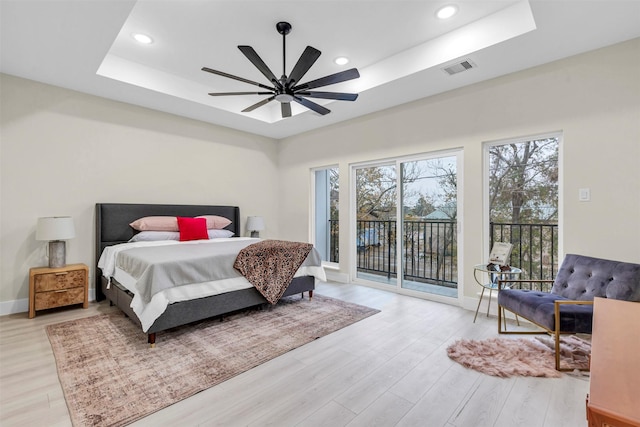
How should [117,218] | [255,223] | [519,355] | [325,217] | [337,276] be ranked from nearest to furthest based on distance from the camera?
[519,355] → [117,218] → [337,276] → [255,223] → [325,217]

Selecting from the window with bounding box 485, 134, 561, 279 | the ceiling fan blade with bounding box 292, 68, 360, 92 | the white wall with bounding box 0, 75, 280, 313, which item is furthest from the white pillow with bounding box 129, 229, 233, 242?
the window with bounding box 485, 134, 561, 279

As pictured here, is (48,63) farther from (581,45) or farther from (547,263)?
(547,263)

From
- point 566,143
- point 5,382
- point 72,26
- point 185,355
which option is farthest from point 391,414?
point 72,26

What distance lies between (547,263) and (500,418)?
227 cm

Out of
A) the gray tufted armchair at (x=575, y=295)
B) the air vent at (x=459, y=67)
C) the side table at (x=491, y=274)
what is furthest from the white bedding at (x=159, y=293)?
the air vent at (x=459, y=67)

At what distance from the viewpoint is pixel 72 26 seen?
255 centimetres

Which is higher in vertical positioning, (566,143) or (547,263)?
(566,143)

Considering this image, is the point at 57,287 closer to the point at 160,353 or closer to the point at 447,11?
the point at 160,353

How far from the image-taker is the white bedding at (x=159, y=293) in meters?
2.50

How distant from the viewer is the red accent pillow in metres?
4.27

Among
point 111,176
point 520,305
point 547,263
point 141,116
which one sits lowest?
point 520,305

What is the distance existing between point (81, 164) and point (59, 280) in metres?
1.50

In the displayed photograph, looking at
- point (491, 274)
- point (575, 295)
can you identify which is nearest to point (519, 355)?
point (575, 295)

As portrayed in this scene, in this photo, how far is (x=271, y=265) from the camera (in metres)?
3.42
